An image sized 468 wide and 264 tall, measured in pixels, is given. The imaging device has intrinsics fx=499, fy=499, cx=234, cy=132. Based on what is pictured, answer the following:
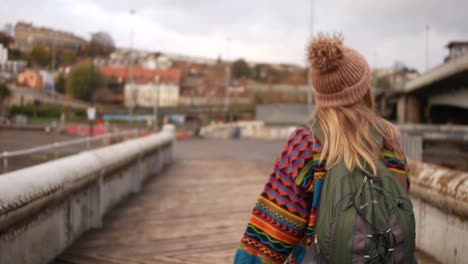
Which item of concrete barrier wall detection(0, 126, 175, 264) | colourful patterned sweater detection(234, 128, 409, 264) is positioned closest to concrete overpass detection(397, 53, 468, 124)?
concrete barrier wall detection(0, 126, 175, 264)

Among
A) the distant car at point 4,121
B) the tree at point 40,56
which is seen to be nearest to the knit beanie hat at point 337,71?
the distant car at point 4,121

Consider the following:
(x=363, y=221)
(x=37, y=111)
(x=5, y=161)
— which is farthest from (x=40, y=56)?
(x=363, y=221)

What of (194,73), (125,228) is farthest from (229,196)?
(194,73)

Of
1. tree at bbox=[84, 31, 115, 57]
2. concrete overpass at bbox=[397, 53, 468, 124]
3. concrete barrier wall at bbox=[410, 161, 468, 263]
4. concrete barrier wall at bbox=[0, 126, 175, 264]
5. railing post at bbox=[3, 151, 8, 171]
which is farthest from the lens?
concrete overpass at bbox=[397, 53, 468, 124]

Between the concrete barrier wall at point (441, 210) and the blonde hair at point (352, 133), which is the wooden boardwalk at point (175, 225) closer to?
the concrete barrier wall at point (441, 210)

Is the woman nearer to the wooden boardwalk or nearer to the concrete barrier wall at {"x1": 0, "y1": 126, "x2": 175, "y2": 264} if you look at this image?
the concrete barrier wall at {"x1": 0, "y1": 126, "x2": 175, "y2": 264}

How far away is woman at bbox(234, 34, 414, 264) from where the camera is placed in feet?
6.98

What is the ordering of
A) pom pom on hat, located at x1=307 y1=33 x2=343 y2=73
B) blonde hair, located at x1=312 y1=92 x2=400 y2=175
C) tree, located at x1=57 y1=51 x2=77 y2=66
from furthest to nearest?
tree, located at x1=57 y1=51 x2=77 y2=66 < pom pom on hat, located at x1=307 y1=33 x2=343 y2=73 < blonde hair, located at x1=312 y1=92 x2=400 y2=175

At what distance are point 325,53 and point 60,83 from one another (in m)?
6.24

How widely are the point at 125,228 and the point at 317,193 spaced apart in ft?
14.8

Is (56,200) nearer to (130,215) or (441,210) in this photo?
(130,215)

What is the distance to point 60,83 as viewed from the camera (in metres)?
7.67

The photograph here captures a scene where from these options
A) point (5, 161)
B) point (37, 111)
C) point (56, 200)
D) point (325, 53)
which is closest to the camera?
point (325, 53)

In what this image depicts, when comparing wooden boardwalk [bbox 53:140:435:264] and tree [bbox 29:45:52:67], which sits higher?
tree [bbox 29:45:52:67]
